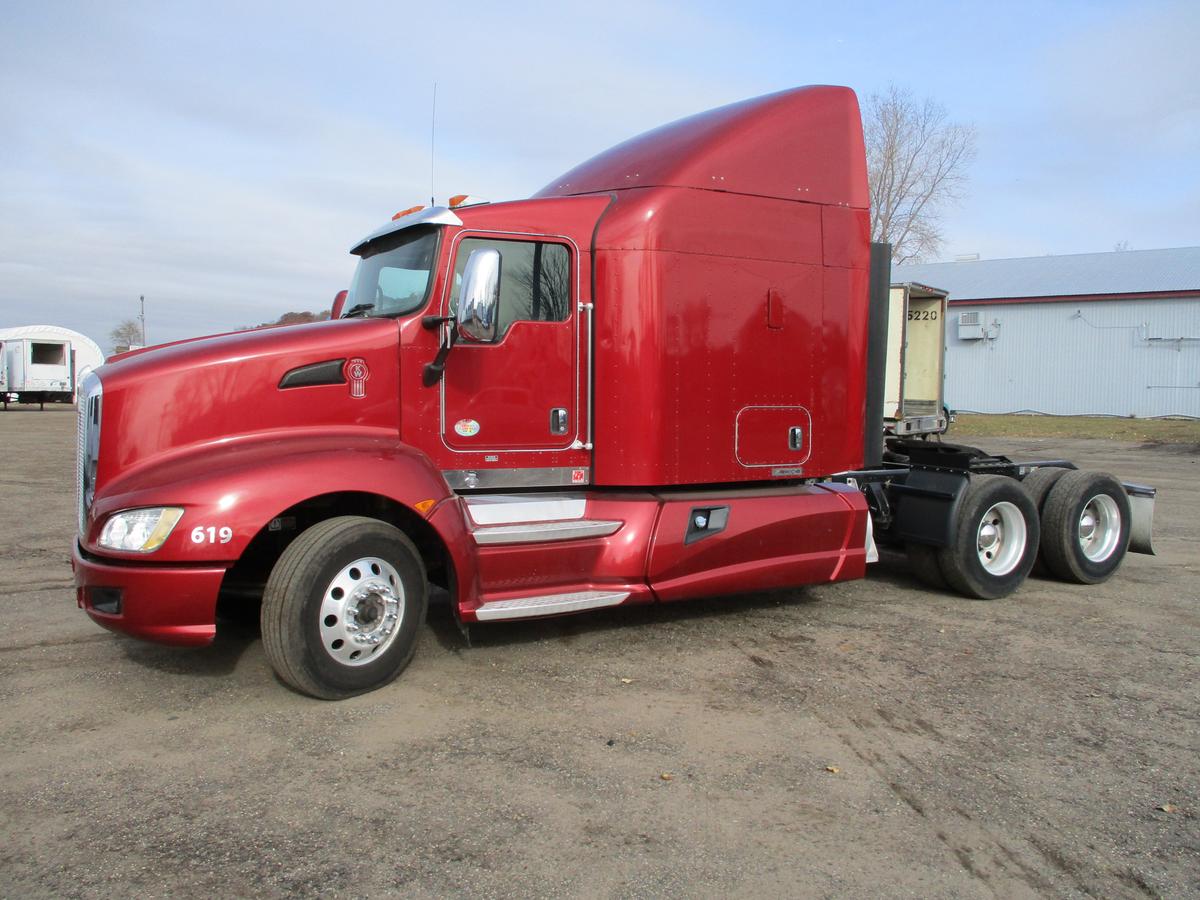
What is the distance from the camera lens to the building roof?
36.2 meters

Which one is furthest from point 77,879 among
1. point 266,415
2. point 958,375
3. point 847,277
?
point 958,375

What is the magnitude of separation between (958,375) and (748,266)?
3610 cm

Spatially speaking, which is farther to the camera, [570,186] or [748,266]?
[570,186]

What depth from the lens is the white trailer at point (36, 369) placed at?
36.8m

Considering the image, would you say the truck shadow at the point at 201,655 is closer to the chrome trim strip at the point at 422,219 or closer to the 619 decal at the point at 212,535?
the 619 decal at the point at 212,535

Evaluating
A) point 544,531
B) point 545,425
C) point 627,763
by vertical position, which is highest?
point 545,425

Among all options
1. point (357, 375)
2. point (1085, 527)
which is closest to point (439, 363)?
point (357, 375)

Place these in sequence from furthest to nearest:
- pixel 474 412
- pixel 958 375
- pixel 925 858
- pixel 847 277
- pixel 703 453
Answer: pixel 958 375 < pixel 847 277 < pixel 703 453 < pixel 474 412 < pixel 925 858

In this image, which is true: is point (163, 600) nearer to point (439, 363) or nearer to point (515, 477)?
point (439, 363)

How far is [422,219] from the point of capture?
5430mm

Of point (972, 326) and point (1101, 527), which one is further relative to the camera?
point (972, 326)

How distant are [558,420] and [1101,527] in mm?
5266

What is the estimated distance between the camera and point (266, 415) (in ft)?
15.9

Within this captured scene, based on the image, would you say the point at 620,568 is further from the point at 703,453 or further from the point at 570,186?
the point at 570,186
